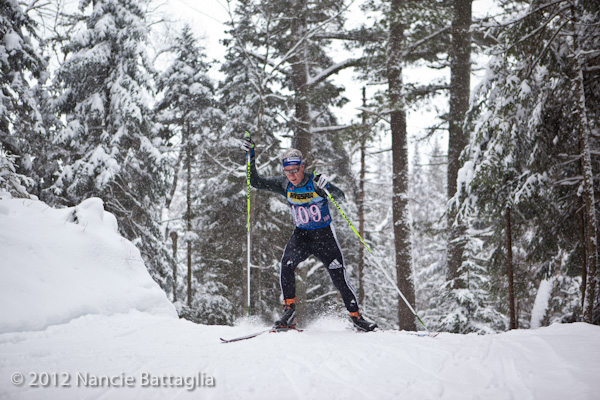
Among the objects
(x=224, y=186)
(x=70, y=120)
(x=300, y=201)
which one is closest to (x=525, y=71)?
(x=300, y=201)

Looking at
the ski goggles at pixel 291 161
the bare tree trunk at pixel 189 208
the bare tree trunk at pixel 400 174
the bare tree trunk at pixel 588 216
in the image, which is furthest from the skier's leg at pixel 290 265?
the bare tree trunk at pixel 189 208

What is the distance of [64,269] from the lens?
4.84 m

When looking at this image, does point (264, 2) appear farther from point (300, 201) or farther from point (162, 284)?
point (162, 284)

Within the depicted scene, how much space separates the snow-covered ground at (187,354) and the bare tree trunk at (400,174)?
5.79 meters

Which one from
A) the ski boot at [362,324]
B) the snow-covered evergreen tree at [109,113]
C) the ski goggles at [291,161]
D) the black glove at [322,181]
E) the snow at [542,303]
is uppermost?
the snow-covered evergreen tree at [109,113]

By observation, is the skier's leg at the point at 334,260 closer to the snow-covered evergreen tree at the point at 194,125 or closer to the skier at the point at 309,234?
the skier at the point at 309,234

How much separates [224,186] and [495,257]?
11.9 metres

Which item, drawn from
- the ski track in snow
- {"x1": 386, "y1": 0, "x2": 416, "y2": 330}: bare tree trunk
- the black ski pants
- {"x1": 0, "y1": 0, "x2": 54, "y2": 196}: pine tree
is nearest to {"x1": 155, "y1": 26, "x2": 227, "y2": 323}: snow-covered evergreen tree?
{"x1": 0, "y1": 0, "x2": 54, "y2": 196}: pine tree

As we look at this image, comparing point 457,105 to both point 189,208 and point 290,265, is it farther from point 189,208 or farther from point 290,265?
point 189,208

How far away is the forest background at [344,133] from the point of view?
6258mm

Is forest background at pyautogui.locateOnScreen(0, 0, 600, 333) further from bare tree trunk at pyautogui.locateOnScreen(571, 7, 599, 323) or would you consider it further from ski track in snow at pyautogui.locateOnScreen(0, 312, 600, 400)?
ski track in snow at pyautogui.locateOnScreen(0, 312, 600, 400)

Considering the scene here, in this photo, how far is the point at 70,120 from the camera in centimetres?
1357

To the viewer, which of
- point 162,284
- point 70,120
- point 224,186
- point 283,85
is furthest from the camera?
point 224,186

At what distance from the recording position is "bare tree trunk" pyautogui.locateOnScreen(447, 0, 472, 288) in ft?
30.3
